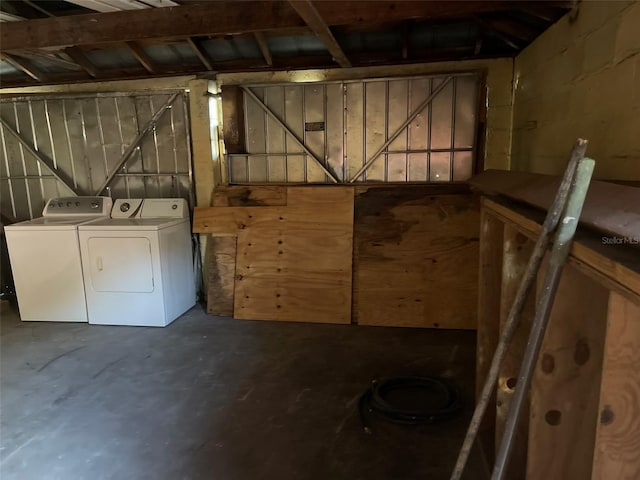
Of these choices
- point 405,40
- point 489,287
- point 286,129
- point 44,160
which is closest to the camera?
point 489,287

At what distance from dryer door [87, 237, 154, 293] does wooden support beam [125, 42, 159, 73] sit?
61.9 inches

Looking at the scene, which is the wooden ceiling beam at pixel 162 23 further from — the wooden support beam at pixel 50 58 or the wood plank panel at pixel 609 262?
the wood plank panel at pixel 609 262

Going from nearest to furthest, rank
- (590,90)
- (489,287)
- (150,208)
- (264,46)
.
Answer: (590,90), (489,287), (264,46), (150,208)

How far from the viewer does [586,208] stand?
3.44ft

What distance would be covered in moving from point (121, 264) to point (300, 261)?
1.59 metres

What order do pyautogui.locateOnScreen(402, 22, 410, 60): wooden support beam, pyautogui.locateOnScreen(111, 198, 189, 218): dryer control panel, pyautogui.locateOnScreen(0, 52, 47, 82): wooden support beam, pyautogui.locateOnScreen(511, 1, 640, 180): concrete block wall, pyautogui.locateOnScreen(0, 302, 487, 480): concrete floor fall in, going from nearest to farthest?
1. pyautogui.locateOnScreen(511, 1, 640, 180): concrete block wall
2. pyautogui.locateOnScreen(0, 302, 487, 480): concrete floor
3. pyautogui.locateOnScreen(402, 22, 410, 60): wooden support beam
4. pyautogui.locateOnScreen(0, 52, 47, 82): wooden support beam
5. pyautogui.locateOnScreen(111, 198, 189, 218): dryer control panel

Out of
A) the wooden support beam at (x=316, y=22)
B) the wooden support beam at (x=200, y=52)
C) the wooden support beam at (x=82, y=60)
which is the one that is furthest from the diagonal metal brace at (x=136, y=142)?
the wooden support beam at (x=316, y=22)

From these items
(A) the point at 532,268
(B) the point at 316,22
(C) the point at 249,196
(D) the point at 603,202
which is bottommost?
(C) the point at 249,196

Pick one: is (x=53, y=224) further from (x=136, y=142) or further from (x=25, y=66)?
(x=25, y=66)

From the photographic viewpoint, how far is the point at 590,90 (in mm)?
1992

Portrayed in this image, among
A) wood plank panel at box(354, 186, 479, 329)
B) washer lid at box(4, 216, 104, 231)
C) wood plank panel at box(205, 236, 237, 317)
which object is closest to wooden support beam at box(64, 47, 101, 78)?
washer lid at box(4, 216, 104, 231)

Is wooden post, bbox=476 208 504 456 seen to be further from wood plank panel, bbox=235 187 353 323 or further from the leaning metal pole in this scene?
wood plank panel, bbox=235 187 353 323

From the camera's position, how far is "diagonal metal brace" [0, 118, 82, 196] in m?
4.59

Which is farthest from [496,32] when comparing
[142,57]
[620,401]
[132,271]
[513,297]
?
[132,271]
